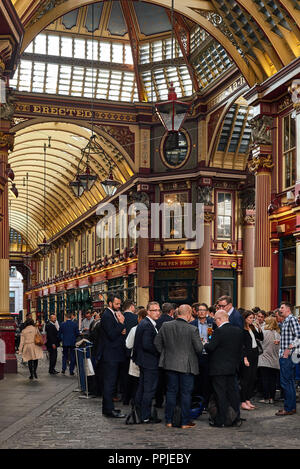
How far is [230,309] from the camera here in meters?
12.3

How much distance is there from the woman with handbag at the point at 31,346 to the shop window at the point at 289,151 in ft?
24.7

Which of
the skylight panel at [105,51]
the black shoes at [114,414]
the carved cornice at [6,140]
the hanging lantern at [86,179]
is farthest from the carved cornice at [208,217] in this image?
the black shoes at [114,414]

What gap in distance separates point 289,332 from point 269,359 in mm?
1920

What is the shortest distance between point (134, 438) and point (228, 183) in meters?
24.0

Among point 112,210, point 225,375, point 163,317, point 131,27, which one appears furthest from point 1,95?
point 112,210

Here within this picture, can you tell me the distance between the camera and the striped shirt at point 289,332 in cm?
1202

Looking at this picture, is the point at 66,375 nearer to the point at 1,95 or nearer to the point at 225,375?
the point at 1,95

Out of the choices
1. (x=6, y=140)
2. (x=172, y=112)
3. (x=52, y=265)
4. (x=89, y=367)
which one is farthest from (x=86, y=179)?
(x=52, y=265)

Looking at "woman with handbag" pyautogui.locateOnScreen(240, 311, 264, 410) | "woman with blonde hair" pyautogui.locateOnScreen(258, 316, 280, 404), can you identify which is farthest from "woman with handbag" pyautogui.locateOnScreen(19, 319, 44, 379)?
"woman with handbag" pyautogui.locateOnScreen(240, 311, 264, 410)

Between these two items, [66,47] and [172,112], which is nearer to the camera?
[172,112]

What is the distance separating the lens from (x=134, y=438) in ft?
32.3

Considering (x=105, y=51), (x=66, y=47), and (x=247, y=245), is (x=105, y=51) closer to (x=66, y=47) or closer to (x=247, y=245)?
(x=66, y=47)

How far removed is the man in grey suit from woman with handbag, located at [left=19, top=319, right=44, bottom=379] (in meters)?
9.07
